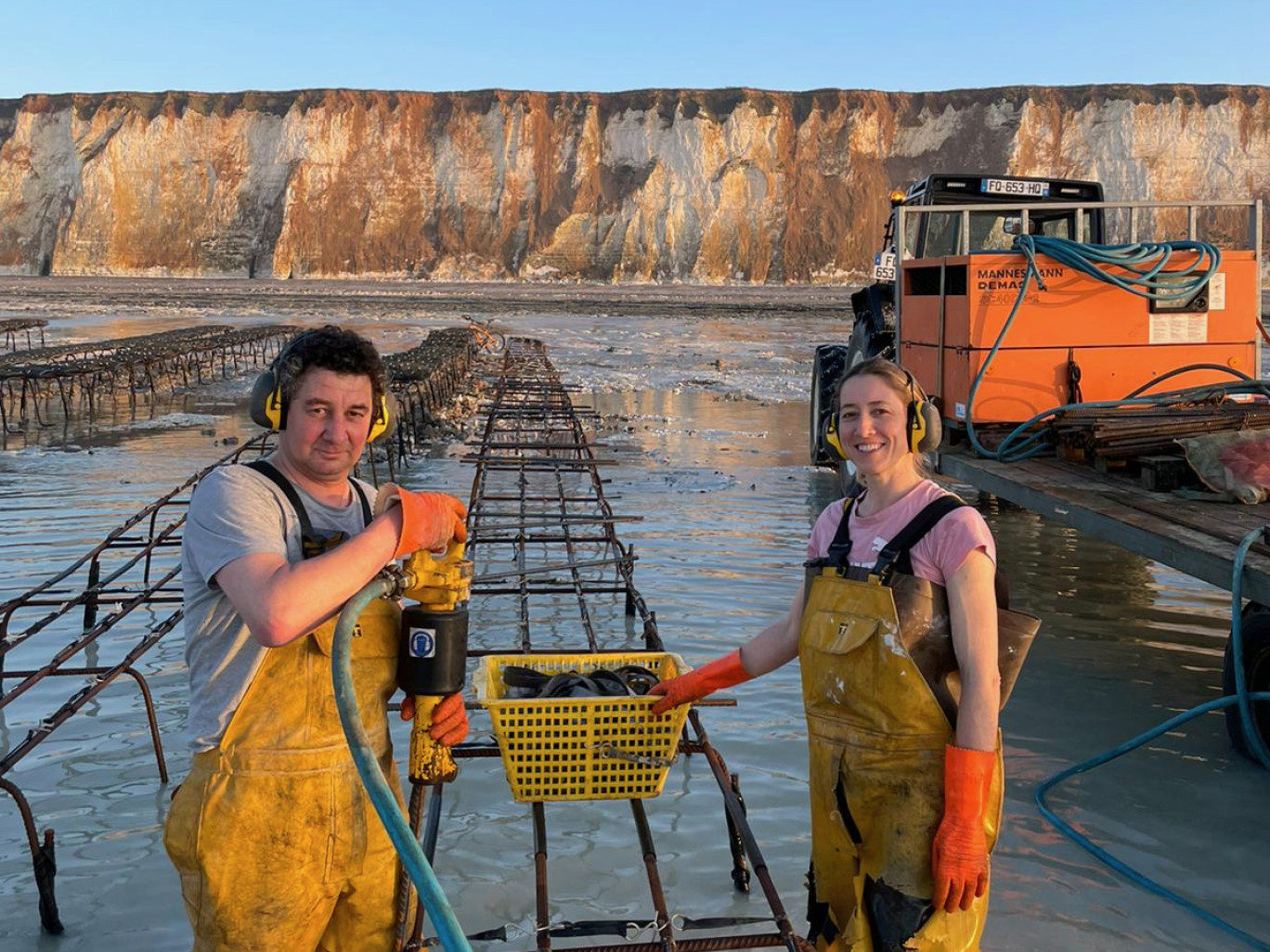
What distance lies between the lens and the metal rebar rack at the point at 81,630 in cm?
380

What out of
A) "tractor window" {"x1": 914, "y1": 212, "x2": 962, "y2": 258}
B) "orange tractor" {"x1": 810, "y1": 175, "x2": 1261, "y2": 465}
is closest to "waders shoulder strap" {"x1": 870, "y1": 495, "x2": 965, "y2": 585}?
"orange tractor" {"x1": 810, "y1": 175, "x2": 1261, "y2": 465}

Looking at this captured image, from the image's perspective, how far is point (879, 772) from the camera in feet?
8.86

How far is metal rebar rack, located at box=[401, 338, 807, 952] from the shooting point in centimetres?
289

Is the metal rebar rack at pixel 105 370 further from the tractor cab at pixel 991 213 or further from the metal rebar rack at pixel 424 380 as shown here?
the tractor cab at pixel 991 213

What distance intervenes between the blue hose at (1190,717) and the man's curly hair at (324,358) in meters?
3.04

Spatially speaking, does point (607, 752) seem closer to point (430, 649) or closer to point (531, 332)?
point (430, 649)

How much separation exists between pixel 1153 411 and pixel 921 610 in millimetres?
4574

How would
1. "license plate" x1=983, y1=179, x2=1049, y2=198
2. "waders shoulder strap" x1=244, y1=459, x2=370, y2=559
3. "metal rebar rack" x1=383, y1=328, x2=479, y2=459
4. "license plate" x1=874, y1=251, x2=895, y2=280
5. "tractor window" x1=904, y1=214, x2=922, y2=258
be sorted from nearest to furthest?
"waders shoulder strap" x1=244, y1=459, x2=370, y2=559
"tractor window" x1=904, y1=214, x2=922, y2=258
"license plate" x1=983, y1=179, x2=1049, y2=198
"license plate" x1=874, y1=251, x2=895, y2=280
"metal rebar rack" x1=383, y1=328, x2=479, y2=459

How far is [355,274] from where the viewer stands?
3900 inches

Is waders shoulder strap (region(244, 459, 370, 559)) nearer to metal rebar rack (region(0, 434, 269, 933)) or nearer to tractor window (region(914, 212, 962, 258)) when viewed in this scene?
metal rebar rack (region(0, 434, 269, 933))

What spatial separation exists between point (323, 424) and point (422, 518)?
350mm

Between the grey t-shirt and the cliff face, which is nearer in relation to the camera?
the grey t-shirt

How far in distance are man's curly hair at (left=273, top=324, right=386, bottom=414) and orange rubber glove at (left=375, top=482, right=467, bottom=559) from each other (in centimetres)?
30

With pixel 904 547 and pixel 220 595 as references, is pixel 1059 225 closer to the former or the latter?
pixel 904 547
